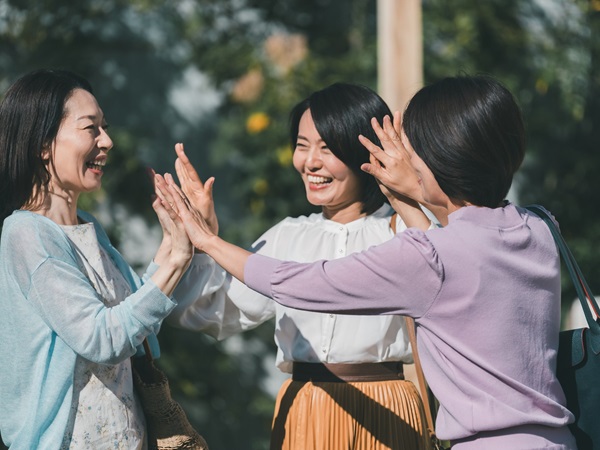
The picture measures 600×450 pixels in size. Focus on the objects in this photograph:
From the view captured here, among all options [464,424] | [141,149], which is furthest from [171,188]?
[141,149]

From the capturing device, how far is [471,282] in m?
2.16

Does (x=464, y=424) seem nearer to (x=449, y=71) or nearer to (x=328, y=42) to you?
(x=449, y=71)

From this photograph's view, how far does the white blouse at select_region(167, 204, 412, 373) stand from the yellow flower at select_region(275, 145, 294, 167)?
2.45 metres

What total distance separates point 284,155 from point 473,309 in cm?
343

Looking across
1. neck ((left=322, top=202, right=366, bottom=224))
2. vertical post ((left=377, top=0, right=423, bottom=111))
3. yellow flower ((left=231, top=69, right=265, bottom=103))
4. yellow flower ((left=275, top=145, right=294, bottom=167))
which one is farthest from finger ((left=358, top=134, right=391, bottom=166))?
yellow flower ((left=231, top=69, right=265, bottom=103))

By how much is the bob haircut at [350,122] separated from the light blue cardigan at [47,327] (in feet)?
2.54

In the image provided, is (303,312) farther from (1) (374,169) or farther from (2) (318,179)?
(1) (374,169)

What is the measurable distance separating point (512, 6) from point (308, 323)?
12.3 feet

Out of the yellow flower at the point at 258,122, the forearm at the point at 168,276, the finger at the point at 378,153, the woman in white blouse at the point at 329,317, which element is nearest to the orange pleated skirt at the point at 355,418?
the woman in white blouse at the point at 329,317

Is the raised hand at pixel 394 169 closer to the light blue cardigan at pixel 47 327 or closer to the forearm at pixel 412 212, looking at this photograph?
the forearm at pixel 412 212

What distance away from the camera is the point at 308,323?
9.43 feet

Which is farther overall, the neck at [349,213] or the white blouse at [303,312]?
the neck at [349,213]

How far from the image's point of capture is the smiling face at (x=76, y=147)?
2539 millimetres

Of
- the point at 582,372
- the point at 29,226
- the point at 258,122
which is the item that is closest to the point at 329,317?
the point at 582,372
